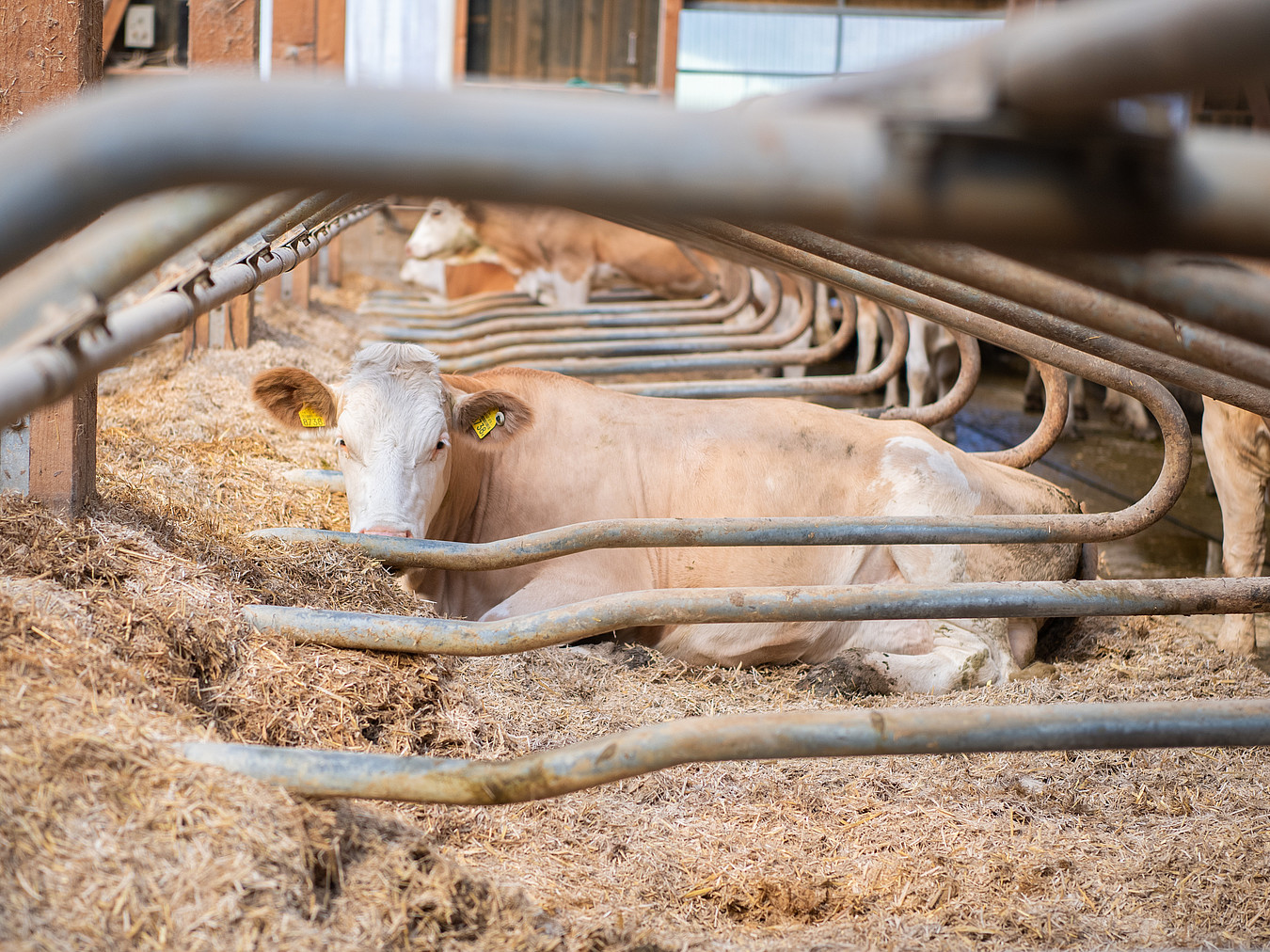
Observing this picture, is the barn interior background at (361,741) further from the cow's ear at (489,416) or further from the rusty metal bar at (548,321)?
the rusty metal bar at (548,321)

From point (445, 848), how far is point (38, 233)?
4.68 ft

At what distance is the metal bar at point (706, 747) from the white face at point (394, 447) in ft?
5.28

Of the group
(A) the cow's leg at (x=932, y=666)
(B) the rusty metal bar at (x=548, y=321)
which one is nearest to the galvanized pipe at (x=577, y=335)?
(B) the rusty metal bar at (x=548, y=321)

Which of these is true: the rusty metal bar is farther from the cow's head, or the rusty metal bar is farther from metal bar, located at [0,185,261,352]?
metal bar, located at [0,185,261,352]

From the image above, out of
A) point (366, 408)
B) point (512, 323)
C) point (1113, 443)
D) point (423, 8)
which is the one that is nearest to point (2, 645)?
A: point (366, 408)

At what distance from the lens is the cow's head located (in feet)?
10.6

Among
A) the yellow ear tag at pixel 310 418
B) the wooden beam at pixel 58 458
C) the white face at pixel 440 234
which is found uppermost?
the white face at pixel 440 234

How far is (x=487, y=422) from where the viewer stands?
3.58m

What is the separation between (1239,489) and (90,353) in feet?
14.4

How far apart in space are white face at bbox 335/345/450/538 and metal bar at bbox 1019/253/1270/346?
94.5 inches

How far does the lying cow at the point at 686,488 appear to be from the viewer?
3.48 m

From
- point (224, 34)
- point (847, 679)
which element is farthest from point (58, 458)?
point (224, 34)

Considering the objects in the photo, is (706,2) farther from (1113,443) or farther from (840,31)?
(1113,443)

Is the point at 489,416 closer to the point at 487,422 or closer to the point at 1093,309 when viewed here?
the point at 487,422
